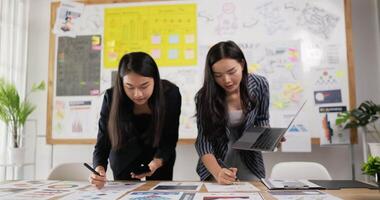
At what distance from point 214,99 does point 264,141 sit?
32cm

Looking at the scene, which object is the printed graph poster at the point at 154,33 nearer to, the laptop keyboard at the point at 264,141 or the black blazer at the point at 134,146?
the black blazer at the point at 134,146

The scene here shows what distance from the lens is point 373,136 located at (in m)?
2.62

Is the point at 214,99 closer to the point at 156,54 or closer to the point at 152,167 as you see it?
the point at 152,167

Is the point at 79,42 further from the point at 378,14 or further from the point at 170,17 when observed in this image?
the point at 378,14

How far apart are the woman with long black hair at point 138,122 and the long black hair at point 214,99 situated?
0.57 feet

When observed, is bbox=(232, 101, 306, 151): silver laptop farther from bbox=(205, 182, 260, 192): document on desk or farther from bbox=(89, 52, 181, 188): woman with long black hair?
bbox=(89, 52, 181, 188): woman with long black hair

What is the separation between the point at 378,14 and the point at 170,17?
171 cm

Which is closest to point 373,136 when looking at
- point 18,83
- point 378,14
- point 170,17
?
point 378,14

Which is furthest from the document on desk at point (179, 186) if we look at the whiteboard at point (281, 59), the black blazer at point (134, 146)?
the whiteboard at point (281, 59)

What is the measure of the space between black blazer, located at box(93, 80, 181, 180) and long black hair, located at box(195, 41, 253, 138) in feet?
0.49

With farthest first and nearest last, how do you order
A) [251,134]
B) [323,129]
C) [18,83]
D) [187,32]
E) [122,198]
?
[18,83] < [187,32] < [323,129] < [251,134] < [122,198]

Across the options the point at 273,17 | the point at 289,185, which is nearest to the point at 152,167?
the point at 289,185

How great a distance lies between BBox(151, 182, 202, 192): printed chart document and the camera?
1.20m

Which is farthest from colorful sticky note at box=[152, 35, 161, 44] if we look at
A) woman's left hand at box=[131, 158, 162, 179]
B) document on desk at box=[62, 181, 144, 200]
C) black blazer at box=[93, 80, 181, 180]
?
document on desk at box=[62, 181, 144, 200]
